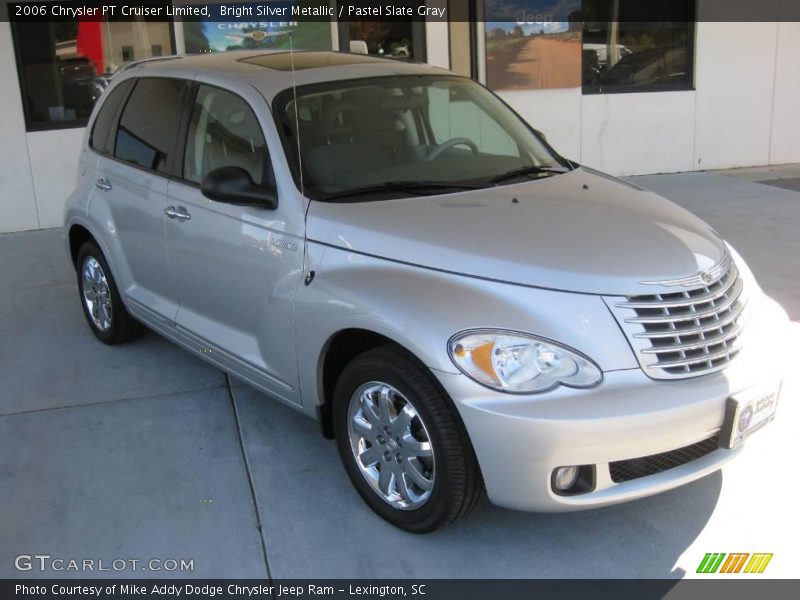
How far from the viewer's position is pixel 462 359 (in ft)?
9.78

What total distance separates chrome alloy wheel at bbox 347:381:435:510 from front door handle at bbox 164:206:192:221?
57.8 inches

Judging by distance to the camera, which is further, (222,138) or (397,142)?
(222,138)

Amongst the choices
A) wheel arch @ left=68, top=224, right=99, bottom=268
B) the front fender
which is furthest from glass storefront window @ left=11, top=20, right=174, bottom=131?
the front fender

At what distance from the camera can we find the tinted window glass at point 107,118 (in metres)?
5.27

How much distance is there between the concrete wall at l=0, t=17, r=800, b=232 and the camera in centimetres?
1052

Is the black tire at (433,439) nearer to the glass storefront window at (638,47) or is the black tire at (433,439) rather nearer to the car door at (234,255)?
the car door at (234,255)

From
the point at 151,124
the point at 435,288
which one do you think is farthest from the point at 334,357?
the point at 151,124

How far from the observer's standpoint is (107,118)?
537cm

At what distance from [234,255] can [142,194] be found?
1.05 m

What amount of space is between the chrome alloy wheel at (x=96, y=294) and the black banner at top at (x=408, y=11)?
440cm

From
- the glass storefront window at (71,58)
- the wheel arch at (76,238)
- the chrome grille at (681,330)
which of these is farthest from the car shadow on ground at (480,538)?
the glass storefront window at (71,58)

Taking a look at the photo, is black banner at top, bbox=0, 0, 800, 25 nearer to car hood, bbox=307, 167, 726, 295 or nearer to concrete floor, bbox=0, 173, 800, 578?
concrete floor, bbox=0, 173, 800, 578

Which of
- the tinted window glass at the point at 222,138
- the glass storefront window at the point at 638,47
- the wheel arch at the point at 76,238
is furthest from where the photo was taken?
the glass storefront window at the point at 638,47

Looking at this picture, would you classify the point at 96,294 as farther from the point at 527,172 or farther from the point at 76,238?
the point at 527,172
